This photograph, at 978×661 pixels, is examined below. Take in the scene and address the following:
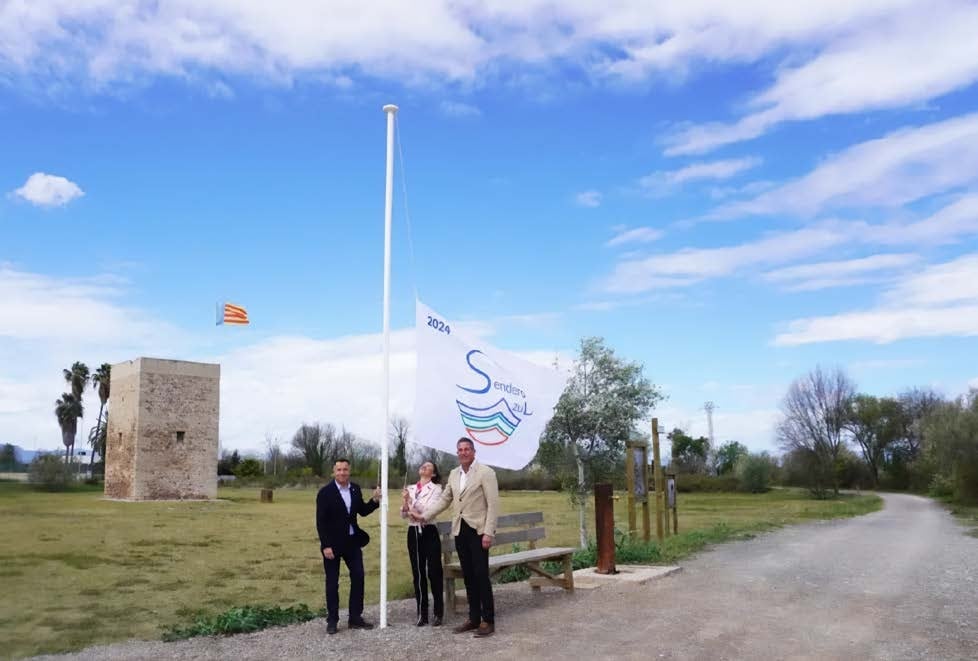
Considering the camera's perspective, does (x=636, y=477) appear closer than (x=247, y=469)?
Yes

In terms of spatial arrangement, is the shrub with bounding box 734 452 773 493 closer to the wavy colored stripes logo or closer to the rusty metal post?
the rusty metal post

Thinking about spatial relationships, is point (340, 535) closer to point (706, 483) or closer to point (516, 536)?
point (516, 536)

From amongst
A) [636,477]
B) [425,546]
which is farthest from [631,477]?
[425,546]

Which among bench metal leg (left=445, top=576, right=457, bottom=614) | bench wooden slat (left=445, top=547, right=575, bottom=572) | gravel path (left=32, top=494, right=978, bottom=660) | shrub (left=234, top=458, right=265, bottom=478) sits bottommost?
gravel path (left=32, top=494, right=978, bottom=660)

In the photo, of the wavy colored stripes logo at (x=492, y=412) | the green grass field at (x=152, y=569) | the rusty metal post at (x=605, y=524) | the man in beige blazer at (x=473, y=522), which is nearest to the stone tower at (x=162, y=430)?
the green grass field at (x=152, y=569)

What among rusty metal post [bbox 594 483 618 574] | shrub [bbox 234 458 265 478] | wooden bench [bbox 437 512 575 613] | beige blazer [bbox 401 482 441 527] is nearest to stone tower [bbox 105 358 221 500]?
shrub [bbox 234 458 265 478]

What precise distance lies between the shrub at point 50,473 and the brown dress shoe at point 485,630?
5431 centimetres

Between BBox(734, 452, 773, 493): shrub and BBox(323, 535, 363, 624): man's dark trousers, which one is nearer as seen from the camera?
BBox(323, 535, 363, 624): man's dark trousers

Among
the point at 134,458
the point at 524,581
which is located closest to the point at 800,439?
the point at 134,458

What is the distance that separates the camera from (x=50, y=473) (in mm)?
53906

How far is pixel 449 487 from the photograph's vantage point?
8.08 meters

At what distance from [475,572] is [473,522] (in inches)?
17.8

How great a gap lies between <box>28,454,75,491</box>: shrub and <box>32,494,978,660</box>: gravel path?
52283 millimetres

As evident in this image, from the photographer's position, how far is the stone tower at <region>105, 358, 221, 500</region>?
46.0 meters
